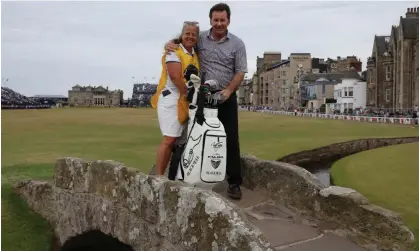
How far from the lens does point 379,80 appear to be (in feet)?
288

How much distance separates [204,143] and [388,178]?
33.8ft

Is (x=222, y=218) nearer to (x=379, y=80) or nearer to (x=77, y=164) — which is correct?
(x=77, y=164)

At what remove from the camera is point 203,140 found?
7.02 metres

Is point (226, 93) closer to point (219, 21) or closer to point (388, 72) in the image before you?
point (219, 21)

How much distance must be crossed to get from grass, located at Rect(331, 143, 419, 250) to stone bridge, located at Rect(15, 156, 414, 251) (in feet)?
7.73

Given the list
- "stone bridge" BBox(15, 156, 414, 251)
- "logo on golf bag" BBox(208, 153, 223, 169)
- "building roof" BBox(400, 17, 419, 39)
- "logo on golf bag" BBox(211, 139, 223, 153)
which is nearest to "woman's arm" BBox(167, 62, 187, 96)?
"logo on golf bag" BBox(211, 139, 223, 153)

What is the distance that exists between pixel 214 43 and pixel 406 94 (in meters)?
74.9

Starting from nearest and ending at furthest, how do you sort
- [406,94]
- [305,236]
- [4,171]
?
1. [305,236]
2. [4,171]
3. [406,94]

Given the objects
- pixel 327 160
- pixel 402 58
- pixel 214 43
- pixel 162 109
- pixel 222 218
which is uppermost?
pixel 402 58

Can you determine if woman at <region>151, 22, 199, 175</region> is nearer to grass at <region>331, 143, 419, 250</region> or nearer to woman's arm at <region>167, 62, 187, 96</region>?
woman's arm at <region>167, 62, 187, 96</region>

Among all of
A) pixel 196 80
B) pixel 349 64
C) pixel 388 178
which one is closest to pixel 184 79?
pixel 196 80

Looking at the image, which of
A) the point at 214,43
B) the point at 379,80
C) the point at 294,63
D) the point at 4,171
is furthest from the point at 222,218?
the point at 294,63

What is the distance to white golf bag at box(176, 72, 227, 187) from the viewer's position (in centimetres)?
703

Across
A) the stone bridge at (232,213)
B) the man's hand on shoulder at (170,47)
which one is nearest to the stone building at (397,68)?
the stone bridge at (232,213)
